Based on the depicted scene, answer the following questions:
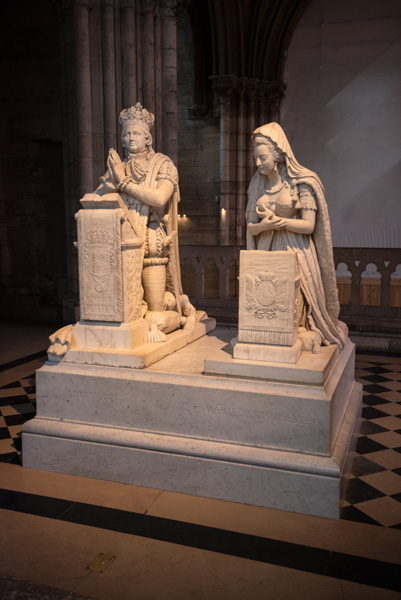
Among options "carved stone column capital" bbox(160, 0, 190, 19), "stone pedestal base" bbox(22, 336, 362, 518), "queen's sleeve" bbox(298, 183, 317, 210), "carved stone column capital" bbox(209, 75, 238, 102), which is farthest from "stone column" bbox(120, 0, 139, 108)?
"carved stone column capital" bbox(209, 75, 238, 102)

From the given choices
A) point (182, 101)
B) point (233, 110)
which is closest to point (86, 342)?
point (233, 110)

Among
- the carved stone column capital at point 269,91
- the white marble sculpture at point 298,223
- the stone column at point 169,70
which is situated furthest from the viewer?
the carved stone column capital at point 269,91

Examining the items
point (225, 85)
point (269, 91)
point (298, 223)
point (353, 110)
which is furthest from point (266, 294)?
point (269, 91)

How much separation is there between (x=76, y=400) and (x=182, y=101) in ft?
38.2

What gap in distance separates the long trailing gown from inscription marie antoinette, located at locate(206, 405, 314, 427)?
3.04ft

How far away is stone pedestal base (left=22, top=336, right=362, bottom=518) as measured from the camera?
325 cm

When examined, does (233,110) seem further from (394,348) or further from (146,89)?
(394,348)

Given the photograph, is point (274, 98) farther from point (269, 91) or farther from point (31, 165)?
point (31, 165)

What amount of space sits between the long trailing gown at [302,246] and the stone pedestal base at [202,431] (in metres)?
0.29

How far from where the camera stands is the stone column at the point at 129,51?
23.5 feet

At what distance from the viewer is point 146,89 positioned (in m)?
7.39

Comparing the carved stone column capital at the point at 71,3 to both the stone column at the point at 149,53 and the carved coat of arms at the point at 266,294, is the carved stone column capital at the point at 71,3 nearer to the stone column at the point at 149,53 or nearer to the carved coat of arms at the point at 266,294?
the stone column at the point at 149,53

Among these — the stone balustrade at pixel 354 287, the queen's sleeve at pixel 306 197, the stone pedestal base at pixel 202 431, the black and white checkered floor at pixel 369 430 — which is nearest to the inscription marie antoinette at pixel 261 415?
the stone pedestal base at pixel 202 431

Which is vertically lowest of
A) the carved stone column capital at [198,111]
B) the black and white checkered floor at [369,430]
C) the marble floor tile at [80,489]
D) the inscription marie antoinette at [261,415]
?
the marble floor tile at [80,489]
